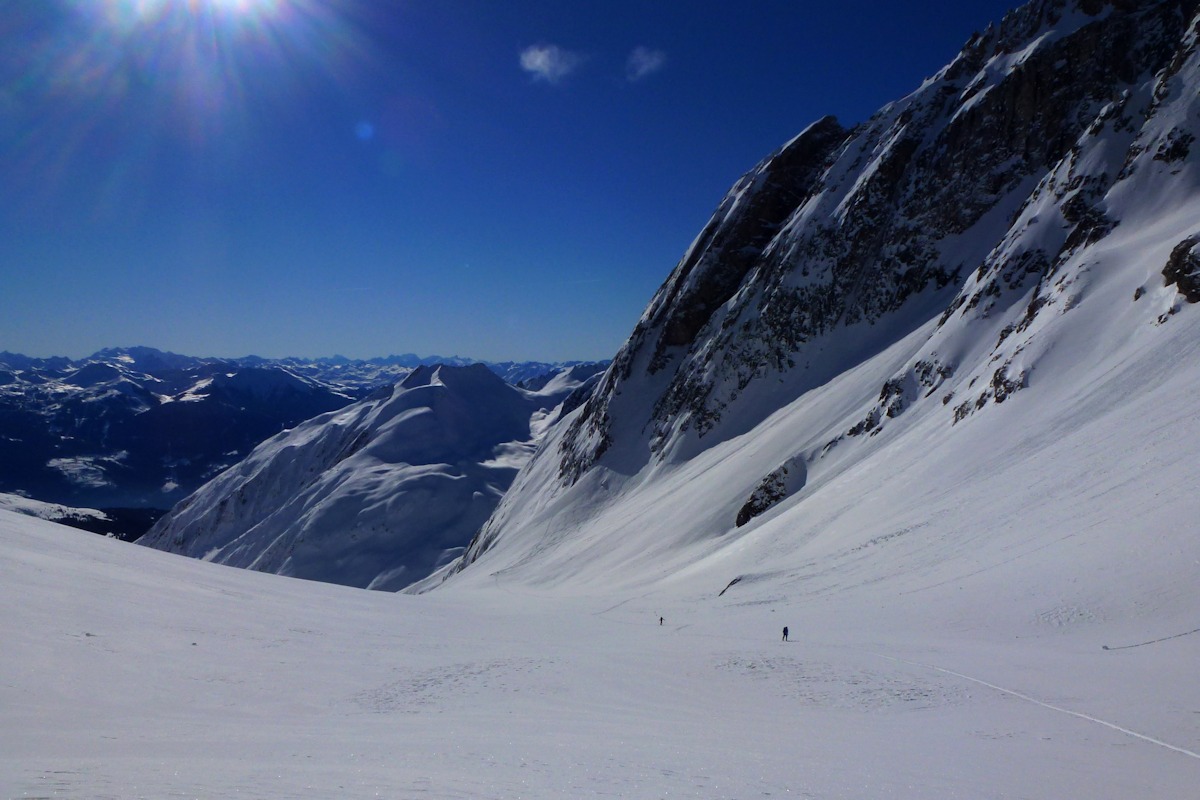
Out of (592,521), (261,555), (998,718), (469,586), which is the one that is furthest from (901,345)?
(261,555)

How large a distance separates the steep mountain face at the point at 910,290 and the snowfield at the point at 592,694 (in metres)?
17.3

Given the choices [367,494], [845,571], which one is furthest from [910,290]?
[367,494]

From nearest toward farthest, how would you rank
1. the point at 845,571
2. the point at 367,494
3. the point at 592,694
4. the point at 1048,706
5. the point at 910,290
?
the point at 1048,706 → the point at 592,694 → the point at 845,571 → the point at 910,290 → the point at 367,494

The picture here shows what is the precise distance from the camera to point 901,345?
58.2 meters

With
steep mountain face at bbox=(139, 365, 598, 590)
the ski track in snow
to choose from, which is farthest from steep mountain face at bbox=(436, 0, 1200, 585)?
steep mountain face at bbox=(139, 365, 598, 590)

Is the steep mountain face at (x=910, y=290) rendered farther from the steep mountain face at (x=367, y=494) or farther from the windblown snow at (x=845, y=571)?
the steep mountain face at (x=367, y=494)

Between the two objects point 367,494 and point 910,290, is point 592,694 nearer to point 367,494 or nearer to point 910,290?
point 910,290

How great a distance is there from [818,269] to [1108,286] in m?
37.1

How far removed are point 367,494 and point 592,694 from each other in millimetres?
125784

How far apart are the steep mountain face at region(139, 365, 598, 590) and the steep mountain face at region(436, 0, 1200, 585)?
29994 mm

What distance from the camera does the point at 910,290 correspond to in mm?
64875

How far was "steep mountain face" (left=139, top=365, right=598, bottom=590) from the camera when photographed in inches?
4614

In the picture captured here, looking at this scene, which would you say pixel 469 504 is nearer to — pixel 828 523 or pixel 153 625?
pixel 828 523

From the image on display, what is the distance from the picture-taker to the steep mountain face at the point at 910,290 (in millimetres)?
38469
